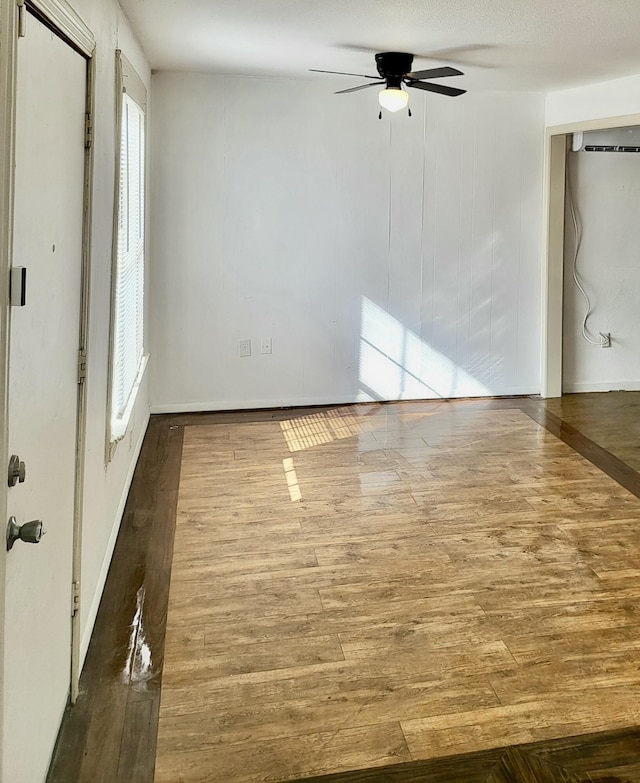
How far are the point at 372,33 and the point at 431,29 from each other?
30cm

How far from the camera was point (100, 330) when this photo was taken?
2559mm

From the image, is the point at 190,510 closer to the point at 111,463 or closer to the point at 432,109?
the point at 111,463

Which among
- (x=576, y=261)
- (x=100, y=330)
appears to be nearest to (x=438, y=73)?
(x=100, y=330)

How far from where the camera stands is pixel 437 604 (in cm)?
259

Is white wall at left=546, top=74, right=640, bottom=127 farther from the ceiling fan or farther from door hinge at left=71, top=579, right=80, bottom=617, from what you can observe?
door hinge at left=71, top=579, right=80, bottom=617

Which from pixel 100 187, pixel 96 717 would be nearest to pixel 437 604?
pixel 96 717

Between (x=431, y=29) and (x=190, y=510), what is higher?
(x=431, y=29)

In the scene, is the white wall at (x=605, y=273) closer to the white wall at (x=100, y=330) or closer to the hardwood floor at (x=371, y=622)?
the hardwood floor at (x=371, y=622)

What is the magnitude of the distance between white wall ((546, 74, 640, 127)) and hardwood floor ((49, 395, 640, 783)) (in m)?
2.40

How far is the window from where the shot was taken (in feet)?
9.62

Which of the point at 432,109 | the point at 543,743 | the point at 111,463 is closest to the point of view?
the point at 543,743

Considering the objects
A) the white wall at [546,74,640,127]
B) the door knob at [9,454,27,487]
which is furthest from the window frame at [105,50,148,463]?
the white wall at [546,74,640,127]

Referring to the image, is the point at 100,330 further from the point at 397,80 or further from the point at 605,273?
the point at 605,273

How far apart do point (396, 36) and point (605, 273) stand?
2.95 metres
